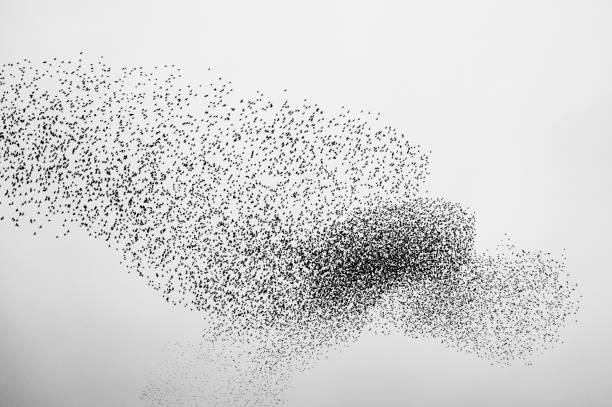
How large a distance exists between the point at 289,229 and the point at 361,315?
339 cm

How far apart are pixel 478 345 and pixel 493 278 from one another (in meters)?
2.19

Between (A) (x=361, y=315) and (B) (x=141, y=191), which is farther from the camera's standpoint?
(A) (x=361, y=315)

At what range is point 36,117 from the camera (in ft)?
53.5

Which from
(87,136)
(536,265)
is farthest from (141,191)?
(536,265)

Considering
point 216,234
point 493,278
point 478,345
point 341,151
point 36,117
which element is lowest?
point 478,345

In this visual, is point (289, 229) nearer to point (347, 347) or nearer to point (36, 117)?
point (347, 347)

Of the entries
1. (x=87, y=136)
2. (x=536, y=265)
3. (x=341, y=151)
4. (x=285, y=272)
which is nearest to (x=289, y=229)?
(x=285, y=272)

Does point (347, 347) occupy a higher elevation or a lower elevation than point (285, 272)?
lower

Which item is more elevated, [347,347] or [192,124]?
[192,124]

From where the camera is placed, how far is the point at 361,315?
17719 millimetres

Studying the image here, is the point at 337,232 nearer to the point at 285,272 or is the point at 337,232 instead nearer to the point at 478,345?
the point at 285,272

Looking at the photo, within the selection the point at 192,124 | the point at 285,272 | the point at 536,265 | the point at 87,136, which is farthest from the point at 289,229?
the point at 536,265

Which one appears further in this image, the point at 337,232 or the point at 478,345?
the point at 478,345

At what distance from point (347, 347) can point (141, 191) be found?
25.0 feet
